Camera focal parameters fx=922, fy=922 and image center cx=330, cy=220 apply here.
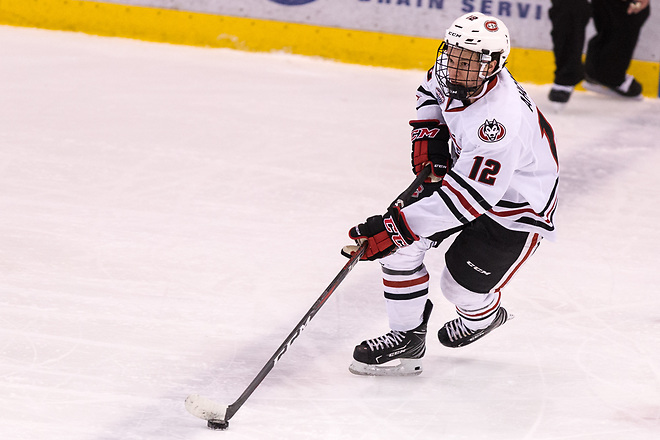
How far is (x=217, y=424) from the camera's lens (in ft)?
6.84

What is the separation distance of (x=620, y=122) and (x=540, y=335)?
249cm

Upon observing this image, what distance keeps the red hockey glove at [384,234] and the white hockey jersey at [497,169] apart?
0.07 feet

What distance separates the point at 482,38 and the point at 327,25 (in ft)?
11.9

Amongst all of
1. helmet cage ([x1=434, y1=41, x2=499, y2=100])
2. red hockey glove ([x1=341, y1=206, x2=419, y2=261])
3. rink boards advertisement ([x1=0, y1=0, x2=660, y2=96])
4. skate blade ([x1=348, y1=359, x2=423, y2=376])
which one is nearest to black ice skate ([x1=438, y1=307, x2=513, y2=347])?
skate blade ([x1=348, y1=359, x2=423, y2=376])

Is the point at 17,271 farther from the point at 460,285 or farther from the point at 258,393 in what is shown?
the point at 460,285

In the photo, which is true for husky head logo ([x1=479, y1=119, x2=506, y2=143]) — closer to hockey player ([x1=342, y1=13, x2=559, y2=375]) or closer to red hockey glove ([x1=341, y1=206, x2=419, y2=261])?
hockey player ([x1=342, y1=13, x2=559, y2=375])

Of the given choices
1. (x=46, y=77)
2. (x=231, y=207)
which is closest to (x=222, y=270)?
(x=231, y=207)

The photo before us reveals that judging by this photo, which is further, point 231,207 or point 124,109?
point 124,109

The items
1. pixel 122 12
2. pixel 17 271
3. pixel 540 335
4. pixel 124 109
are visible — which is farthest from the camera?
pixel 122 12

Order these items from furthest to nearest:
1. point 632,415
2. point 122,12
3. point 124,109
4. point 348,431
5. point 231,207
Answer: point 122,12, point 124,109, point 231,207, point 632,415, point 348,431

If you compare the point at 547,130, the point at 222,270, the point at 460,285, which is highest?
the point at 547,130

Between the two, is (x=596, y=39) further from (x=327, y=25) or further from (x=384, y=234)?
(x=384, y=234)

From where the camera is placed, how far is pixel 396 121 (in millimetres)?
4676

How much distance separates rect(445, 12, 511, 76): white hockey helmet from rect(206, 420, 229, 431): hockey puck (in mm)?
1004
